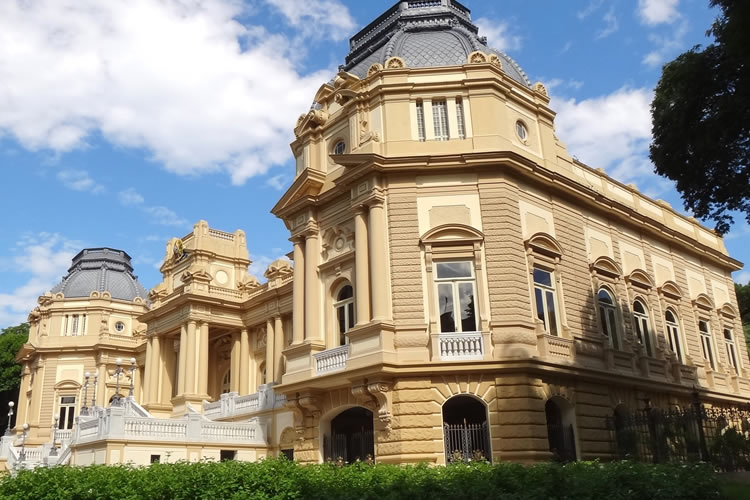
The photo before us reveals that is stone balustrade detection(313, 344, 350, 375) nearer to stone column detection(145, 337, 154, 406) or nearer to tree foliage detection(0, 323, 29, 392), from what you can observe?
stone column detection(145, 337, 154, 406)

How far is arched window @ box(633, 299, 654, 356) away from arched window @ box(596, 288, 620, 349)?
143 centimetres

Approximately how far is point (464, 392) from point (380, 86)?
10.2 m

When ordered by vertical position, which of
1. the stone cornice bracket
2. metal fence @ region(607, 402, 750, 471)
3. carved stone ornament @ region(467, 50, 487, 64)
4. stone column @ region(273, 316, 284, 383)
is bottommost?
metal fence @ region(607, 402, 750, 471)

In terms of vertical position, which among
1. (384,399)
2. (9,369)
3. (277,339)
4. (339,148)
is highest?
(339,148)

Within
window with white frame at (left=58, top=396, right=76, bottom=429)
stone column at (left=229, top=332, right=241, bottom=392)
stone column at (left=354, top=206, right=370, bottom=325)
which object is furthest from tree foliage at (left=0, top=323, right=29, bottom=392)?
stone column at (left=354, top=206, right=370, bottom=325)

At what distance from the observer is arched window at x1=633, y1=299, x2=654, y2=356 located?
26500 mm

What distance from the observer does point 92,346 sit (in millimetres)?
49156

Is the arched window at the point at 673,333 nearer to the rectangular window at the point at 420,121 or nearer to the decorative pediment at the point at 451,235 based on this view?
the decorative pediment at the point at 451,235

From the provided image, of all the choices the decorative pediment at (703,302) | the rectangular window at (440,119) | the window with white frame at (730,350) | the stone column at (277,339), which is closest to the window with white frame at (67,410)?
the stone column at (277,339)

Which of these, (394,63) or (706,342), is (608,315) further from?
(394,63)

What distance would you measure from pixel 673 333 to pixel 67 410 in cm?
3954

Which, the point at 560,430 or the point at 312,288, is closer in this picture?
the point at 560,430

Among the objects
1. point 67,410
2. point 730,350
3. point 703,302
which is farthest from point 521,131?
point 67,410

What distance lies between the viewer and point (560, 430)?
21.2 m
